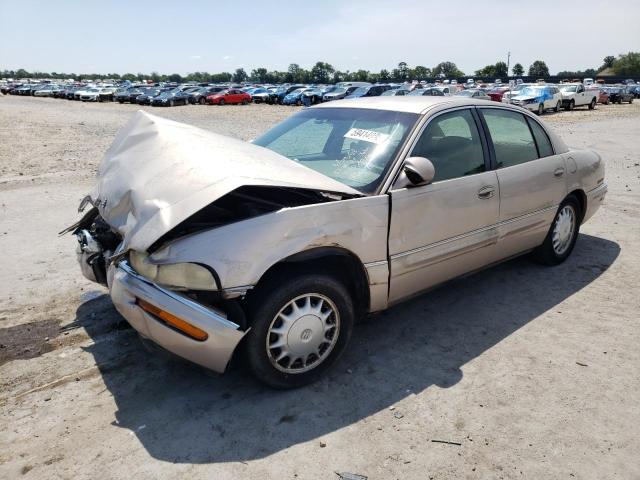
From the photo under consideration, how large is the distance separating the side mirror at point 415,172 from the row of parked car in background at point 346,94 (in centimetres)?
2086

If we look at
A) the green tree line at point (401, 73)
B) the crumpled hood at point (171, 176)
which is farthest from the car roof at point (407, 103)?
the green tree line at point (401, 73)

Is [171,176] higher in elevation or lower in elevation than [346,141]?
lower

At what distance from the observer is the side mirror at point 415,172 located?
3181 millimetres

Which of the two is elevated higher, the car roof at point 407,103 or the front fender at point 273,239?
the car roof at point 407,103

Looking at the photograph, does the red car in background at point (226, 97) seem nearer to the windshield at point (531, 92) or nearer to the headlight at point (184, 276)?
the windshield at point (531, 92)

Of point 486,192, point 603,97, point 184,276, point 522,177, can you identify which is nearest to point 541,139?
point 522,177

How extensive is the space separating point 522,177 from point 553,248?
1114 mm

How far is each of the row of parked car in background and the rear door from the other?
19390 millimetres

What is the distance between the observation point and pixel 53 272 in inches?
188

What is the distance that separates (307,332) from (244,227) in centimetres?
76

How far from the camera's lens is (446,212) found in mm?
3516

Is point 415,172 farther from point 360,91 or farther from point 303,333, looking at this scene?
point 360,91

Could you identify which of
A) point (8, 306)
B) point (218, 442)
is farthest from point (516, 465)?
point (8, 306)

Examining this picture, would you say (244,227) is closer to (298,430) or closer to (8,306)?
(298,430)
